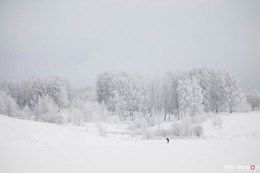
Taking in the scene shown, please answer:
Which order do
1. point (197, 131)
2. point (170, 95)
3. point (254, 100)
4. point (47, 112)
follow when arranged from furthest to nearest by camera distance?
point (254, 100), point (170, 95), point (47, 112), point (197, 131)

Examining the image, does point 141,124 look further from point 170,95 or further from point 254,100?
point 254,100

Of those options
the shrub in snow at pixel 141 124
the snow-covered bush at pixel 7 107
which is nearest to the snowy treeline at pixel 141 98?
the snow-covered bush at pixel 7 107

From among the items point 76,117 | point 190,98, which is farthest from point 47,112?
point 190,98

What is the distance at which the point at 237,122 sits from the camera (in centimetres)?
5134

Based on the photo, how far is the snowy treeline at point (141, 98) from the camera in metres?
70.9

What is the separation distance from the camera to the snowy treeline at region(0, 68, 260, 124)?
70875mm

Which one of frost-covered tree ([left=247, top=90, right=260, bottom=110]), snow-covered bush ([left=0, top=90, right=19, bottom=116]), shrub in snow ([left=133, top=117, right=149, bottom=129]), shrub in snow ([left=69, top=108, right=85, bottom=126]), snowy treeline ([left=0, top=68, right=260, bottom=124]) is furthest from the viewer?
frost-covered tree ([left=247, top=90, right=260, bottom=110])

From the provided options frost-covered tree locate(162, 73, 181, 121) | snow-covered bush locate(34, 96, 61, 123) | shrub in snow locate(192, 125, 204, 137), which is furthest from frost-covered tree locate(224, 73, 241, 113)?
snow-covered bush locate(34, 96, 61, 123)

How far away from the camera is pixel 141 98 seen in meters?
83.3

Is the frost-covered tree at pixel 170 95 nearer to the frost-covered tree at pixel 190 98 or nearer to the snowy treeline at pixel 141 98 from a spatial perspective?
the snowy treeline at pixel 141 98

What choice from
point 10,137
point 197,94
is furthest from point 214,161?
point 197,94

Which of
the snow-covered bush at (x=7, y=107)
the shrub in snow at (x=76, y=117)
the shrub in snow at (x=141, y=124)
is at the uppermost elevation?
the snow-covered bush at (x=7, y=107)

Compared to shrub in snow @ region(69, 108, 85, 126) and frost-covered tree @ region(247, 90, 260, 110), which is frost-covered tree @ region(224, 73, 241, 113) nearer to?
frost-covered tree @ region(247, 90, 260, 110)

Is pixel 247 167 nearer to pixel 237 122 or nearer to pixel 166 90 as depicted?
pixel 237 122
